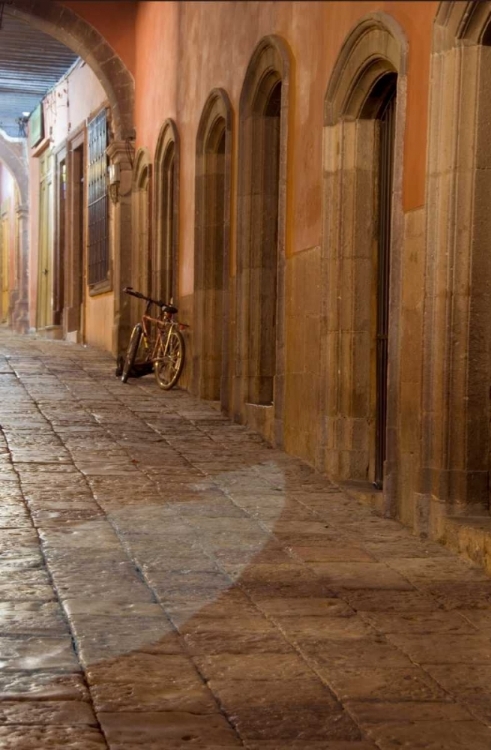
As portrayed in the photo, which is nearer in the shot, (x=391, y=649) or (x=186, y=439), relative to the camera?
(x=391, y=649)

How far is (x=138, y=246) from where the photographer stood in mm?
17031

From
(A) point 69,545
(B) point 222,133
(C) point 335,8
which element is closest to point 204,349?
(B) point 222,133

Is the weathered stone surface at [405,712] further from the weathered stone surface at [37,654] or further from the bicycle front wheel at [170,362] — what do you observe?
the bicycle front wheel at [170,362]

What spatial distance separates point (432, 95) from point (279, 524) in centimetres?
241

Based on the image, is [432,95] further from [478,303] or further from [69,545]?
[69,545]

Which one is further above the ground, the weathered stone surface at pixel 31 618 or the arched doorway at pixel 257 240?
the arched doorway at pixel 257 240

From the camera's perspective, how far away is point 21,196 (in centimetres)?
2756

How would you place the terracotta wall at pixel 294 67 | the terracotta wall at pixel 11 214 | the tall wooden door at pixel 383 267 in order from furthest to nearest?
the terracotta wall at pixel 11 214 → the tall wooden door at pixel 383 267 → the terracotta wall at pixel 294 67

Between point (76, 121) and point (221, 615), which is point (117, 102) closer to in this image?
point (76, 121)

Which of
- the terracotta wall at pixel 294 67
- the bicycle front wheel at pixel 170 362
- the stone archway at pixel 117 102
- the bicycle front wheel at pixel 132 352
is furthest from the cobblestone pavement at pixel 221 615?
the stone archway at pixel 117 102

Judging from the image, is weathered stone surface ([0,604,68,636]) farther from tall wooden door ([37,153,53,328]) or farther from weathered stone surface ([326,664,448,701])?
tall wooden door ([37,153,53,328])

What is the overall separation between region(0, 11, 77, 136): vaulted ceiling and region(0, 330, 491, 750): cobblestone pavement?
36.1ft

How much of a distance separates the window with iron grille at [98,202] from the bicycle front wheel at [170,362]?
494 centimetres

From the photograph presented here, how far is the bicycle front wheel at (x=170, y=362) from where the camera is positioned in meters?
13.5
